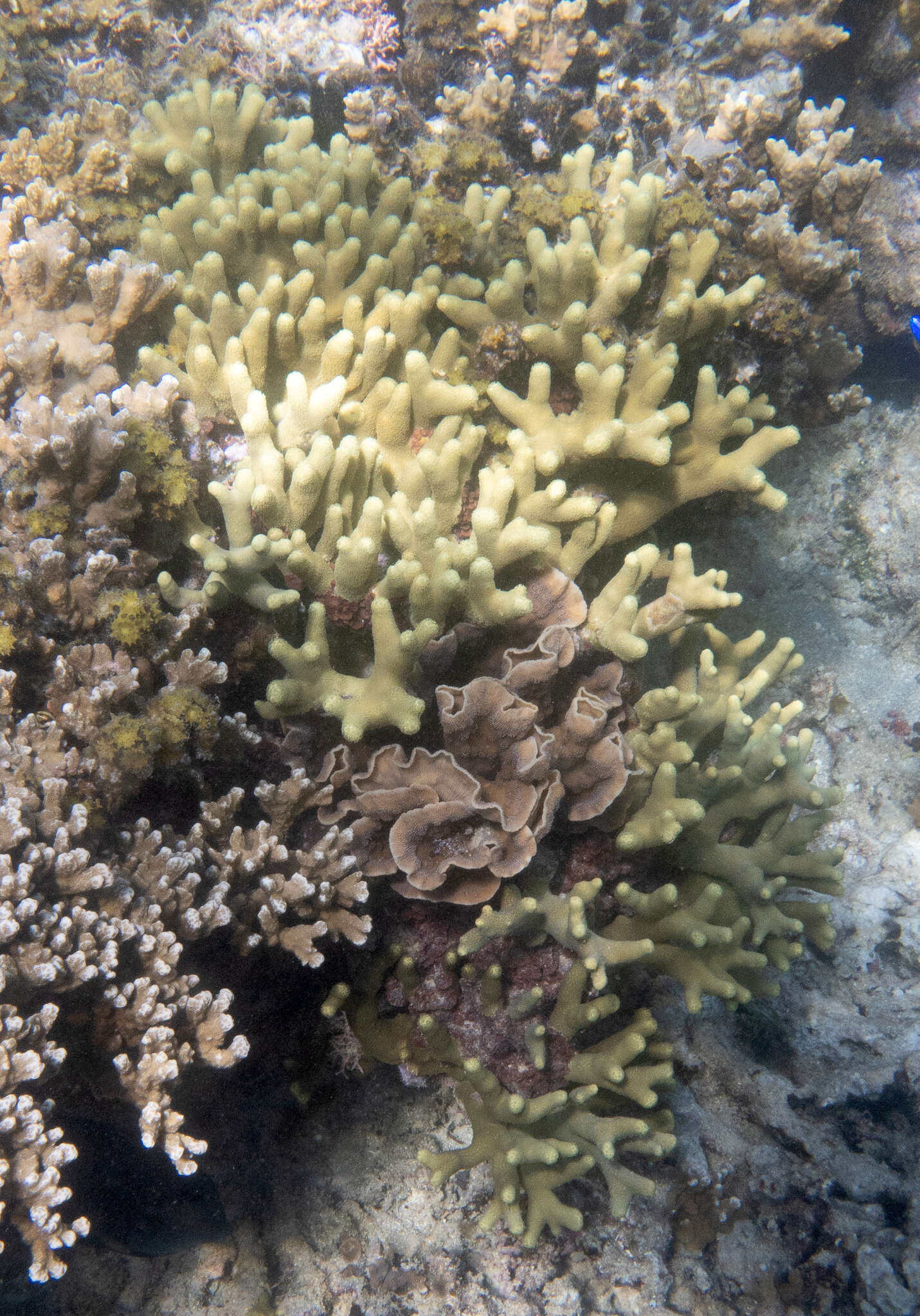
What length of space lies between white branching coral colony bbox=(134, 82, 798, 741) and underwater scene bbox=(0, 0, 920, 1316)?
22mm

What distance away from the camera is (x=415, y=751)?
101 inches

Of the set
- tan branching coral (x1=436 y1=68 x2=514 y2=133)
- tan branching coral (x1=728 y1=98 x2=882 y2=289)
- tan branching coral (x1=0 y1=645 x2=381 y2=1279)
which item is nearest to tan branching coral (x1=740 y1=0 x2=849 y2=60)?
tan branching coral (x1=728 y1=98 x2=882 y2=289)

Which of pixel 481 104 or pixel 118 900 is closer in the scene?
pixel 118 900

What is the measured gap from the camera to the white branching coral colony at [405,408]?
2.56m

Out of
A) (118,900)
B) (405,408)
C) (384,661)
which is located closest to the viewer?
(118,900)

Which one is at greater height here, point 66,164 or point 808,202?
point 808,202

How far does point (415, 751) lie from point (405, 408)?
138 cm

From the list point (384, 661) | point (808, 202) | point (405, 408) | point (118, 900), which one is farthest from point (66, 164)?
point (808, 202)

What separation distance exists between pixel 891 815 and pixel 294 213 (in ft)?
18.2

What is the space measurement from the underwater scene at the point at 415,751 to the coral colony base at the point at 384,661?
20 millimetres

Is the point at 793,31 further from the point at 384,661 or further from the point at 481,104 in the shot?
the point at 384,661

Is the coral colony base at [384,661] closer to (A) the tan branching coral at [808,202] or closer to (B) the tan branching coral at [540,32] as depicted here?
(A) the tan branching coral at [808,202]

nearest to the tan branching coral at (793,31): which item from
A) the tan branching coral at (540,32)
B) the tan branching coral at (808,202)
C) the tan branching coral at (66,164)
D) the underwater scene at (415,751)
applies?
the tan branching coral at (808,202)

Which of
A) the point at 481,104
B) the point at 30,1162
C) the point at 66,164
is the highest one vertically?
the point at 481,104
